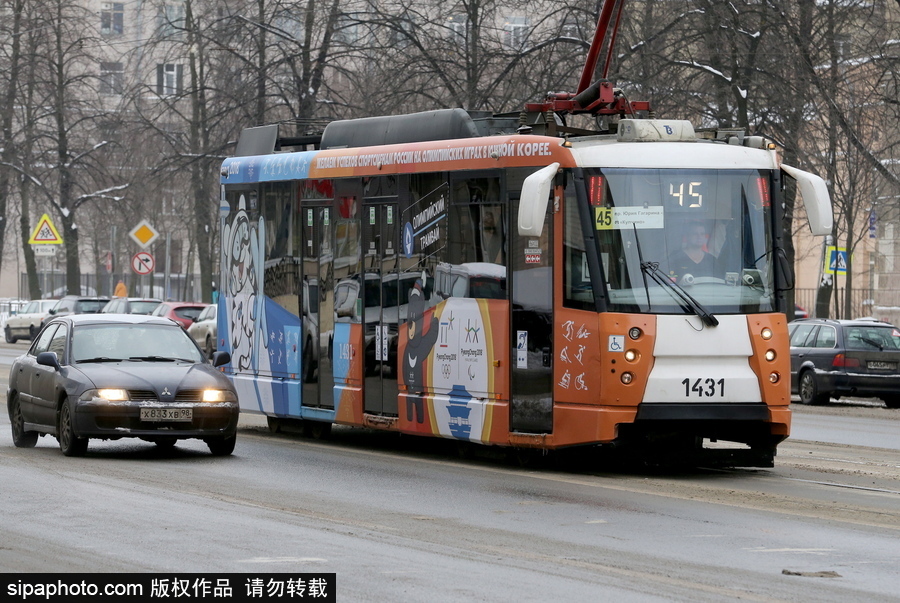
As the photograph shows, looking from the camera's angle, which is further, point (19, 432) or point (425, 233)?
point (19, 432)

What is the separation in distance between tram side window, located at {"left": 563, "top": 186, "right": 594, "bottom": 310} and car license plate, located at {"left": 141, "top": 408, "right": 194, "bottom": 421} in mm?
3942

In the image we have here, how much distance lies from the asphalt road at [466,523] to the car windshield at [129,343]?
0.99 m

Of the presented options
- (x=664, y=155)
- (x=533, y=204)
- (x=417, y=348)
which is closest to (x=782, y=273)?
(x=664, y=155)

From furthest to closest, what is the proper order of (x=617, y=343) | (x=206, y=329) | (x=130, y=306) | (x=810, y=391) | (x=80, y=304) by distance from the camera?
(x=80, y=304)
(x=130, y=306)
(x=206, y=329)
(x=810, y=391)
(x=617, y=343)

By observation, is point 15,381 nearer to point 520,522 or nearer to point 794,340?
point 520,522

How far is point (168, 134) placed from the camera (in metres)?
40.5

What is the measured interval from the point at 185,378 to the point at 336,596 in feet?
26.7

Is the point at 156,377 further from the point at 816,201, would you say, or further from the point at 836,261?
the point at 836,261

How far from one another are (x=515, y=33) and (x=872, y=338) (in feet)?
31.3

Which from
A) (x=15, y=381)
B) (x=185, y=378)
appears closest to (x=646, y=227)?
(x=185, y=378)

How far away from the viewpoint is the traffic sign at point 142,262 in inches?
1620

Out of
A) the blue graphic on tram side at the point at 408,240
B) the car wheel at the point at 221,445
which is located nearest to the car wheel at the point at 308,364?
the car wheel at the point at 221,445

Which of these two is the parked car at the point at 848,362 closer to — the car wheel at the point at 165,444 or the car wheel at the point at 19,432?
the car wheel at the point at 165,444

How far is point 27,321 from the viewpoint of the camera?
54562 millimetres
